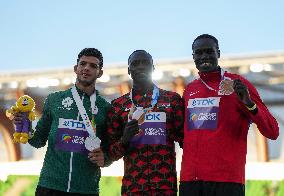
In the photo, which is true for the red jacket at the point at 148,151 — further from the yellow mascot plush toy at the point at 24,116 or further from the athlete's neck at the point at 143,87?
the yellow mascot plush toy at the point at 24,116

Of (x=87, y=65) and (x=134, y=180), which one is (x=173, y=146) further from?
(x=87, y=65)

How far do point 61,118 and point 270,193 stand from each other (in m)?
8.13

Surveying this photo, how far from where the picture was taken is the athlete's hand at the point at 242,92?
4.00m

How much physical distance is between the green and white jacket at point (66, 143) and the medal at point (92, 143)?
141 millimetres

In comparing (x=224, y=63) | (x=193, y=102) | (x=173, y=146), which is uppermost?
(x=224, y=63)

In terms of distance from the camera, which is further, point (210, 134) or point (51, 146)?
point (51, 146)

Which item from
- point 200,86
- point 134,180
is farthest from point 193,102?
point 134,180

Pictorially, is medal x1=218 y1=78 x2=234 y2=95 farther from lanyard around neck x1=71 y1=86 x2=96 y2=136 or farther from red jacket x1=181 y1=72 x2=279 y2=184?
lanyard around neck x1=71 y1=86 x2=96 y2=136

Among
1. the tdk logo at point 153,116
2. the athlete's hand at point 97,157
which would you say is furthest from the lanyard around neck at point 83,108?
the tdk logo at point 153,116

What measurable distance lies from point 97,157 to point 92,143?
139mm

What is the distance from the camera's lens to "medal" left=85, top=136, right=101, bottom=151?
469cm

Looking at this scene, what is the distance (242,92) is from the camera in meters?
4.00

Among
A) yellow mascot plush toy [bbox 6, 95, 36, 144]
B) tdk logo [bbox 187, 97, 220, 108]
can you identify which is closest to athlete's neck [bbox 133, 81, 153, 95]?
tdk logo [bbox 187, 97, 220, 108]

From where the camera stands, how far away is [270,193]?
11805mm
